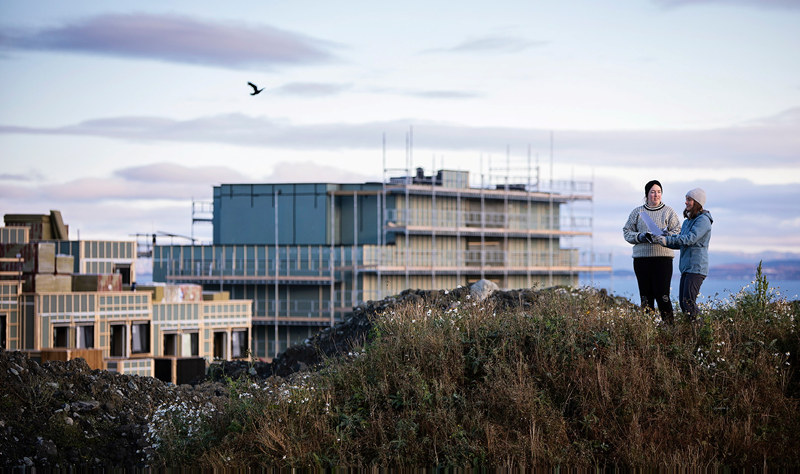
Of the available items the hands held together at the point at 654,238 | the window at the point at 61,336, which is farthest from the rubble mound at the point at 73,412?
the window at the point at 61,336

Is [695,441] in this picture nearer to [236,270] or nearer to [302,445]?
[302,445]

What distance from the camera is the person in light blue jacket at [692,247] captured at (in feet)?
43.2

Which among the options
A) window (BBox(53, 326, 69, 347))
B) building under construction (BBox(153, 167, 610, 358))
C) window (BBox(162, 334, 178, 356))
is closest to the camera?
window (BBox(53, 326, 69, 347))

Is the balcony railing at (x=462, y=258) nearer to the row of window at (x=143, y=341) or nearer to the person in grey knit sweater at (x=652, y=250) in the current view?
the row of window at (x=143, y=341)

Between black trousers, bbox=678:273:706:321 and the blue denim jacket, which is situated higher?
the blue denim jacket

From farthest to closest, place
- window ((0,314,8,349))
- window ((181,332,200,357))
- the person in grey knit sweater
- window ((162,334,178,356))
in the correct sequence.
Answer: window ((181,332,200,357)), window ((162,334,178,356)), window ((0,314,8,349)), the person in grey knit sweater

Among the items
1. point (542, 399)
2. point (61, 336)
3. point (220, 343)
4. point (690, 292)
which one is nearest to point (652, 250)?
point (690, 292)

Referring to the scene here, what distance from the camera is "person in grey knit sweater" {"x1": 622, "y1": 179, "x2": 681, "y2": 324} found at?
13.5 m

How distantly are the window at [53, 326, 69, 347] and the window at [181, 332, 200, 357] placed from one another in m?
6.42

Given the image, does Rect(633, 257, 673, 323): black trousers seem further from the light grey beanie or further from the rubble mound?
the rubble mound

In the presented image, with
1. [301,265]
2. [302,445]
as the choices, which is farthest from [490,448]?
[301,265]

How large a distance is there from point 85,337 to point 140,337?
3.07 m

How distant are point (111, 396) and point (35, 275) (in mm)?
27889

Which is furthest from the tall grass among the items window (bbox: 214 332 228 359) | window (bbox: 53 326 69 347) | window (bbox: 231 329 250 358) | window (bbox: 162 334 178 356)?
window (bbox: 231 329 250 358)
